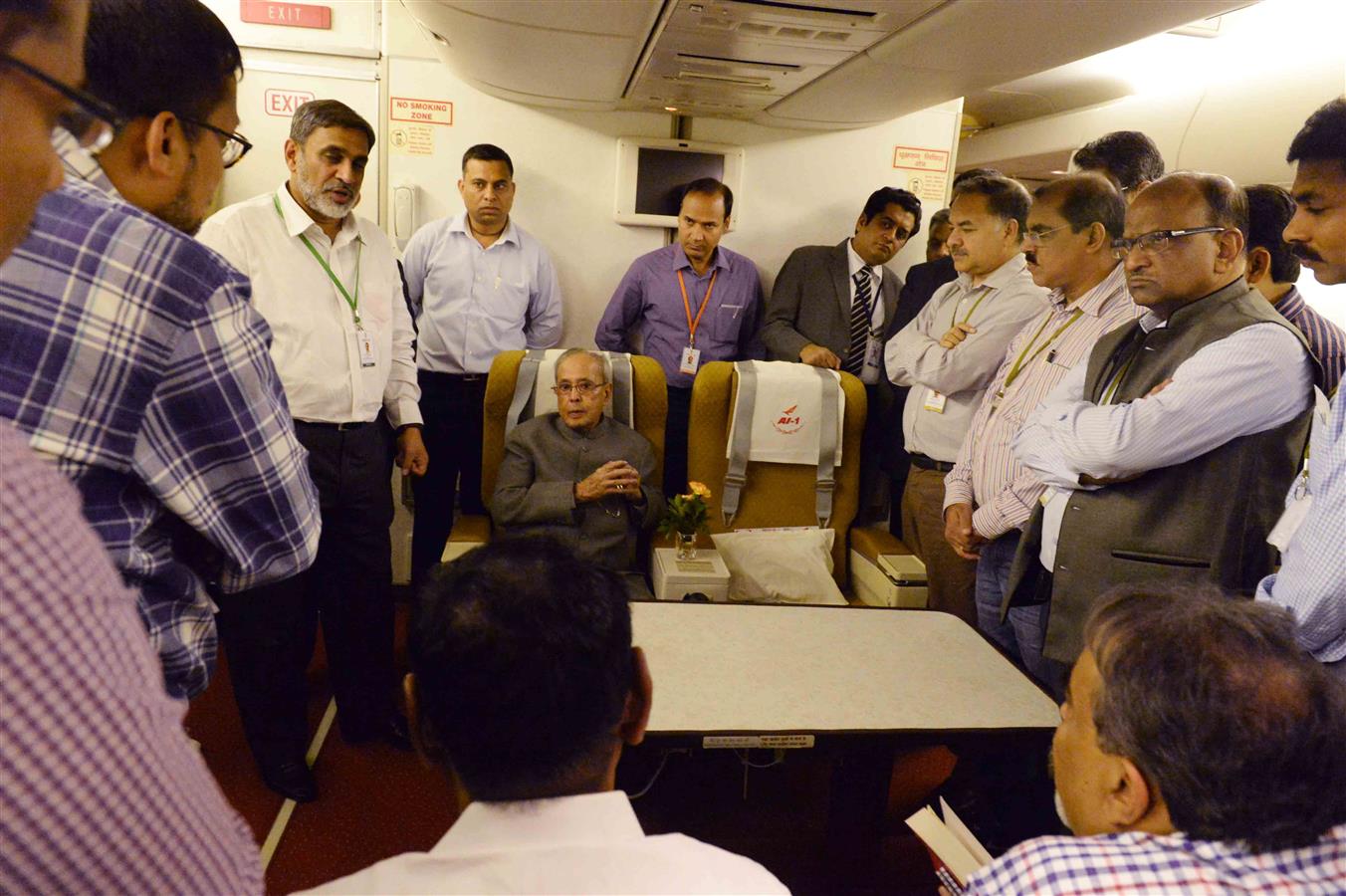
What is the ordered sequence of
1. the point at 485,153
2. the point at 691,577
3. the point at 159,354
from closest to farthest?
the point at 159,354 < the point at 691,577 < the point at 485,153

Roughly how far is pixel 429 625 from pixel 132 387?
0.45 metres

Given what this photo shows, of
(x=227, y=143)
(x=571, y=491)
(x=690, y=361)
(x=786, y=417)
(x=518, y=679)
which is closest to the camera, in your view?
(x=518, y=679)

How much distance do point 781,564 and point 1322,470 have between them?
6.05 ft

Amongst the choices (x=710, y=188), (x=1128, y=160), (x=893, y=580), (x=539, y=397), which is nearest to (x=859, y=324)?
(x=710, y=188)

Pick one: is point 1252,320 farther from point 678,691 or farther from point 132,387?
point 132,387

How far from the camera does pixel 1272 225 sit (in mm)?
2373

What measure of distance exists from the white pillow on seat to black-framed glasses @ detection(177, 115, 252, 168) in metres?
2.10

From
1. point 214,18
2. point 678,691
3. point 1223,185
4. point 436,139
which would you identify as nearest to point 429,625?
point 214,18

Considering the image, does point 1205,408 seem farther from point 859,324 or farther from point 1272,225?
point 859,324

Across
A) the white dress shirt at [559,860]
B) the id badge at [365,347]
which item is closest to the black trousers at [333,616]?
the id badge at [365,347]

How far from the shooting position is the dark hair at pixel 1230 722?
2.89ft

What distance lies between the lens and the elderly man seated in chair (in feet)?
9.57

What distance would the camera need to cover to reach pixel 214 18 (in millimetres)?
1120

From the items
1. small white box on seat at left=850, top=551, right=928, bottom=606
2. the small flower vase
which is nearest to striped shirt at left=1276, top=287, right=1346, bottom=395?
small white box on seat at left=850, top=551, right=928, bottom=606
